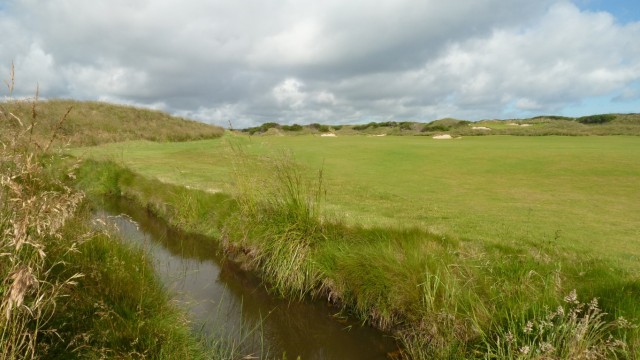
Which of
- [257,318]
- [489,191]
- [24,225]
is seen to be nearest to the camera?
[24,225]

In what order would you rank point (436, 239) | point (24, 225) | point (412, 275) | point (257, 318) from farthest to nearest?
point (436, 239)
point (257, 318)
point (412, 275)
point (24, 225)

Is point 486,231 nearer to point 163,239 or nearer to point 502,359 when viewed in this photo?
point 502,359

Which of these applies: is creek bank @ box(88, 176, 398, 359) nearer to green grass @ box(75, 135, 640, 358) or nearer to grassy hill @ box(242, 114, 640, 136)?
green grass @ box(75, 135, 640, 358)

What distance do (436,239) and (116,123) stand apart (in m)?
37.6

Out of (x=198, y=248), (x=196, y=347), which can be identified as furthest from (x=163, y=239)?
(x=196, y=347)

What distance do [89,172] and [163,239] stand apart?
7965mm

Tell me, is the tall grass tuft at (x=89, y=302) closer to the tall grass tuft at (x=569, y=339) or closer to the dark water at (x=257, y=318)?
the dark water at (x=257, y=318)

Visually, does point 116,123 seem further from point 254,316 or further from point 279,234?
point 254,316

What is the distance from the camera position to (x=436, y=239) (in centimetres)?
655

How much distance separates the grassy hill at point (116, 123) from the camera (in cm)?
3127

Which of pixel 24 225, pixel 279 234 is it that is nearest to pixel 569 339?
pixel 24 225

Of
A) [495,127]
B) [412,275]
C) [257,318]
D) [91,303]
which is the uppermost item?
[495,127]

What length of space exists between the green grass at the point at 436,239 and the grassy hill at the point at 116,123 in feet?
67.4

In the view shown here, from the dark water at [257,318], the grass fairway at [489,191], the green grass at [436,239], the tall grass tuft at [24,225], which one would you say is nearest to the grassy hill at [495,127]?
the grass fairway at [489,191]
